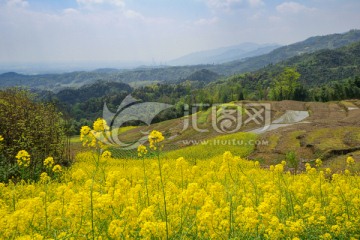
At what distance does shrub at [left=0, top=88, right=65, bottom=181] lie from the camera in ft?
59.8

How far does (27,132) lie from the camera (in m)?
19.9

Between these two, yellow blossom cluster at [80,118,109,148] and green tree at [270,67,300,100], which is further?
green tree at [270,67,300,100]

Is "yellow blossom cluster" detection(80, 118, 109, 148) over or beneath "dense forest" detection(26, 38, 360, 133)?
over

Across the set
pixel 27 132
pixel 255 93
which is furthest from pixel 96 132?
pixel 255 93

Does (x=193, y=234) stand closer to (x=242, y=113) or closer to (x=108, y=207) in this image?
(x=108, y=207)

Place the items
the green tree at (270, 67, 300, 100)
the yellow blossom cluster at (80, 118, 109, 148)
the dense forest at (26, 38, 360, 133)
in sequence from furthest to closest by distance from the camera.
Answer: the green tree at (270, 67, 300, 100), the dense forest at (26, 38, 360, 133), the yellow blossom cluster at (80, 118, 109, 148)

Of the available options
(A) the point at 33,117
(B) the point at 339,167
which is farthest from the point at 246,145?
(A) the point at 33,117

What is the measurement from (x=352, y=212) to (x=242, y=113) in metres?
42.5

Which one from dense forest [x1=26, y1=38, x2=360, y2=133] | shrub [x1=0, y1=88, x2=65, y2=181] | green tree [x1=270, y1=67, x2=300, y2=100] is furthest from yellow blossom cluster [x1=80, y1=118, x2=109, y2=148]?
green tree [x1=270, y1=67, x2=300, y2=100]

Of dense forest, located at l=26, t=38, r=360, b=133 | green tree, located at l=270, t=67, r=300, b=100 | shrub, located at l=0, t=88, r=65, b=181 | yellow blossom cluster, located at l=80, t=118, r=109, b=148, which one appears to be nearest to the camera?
yellow blossom cluster, located at l=80, t=118, r=109, b=148

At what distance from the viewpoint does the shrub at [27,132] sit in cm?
1823

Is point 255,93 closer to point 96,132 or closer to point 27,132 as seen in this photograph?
point 27,132

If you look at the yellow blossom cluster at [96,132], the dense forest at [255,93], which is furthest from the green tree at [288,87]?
the yellow blossom cluster at [96,132]

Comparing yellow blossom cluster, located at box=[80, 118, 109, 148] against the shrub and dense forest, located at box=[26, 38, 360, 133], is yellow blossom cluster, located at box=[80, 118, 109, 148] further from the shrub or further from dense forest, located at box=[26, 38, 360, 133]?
dense forest, located at box=[26, 38, 360, 133]
